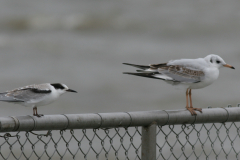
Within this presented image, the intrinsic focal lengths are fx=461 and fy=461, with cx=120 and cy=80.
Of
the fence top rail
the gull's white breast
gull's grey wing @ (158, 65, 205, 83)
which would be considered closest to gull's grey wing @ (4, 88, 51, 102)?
the fence top rail

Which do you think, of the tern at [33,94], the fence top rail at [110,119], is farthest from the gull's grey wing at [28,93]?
the fence top rail at [110,119]

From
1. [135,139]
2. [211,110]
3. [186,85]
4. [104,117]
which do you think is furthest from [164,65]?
[135,139]

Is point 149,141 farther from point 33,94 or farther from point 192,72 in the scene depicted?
point 192,72

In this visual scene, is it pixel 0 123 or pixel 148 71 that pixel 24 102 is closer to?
pixel 0 123

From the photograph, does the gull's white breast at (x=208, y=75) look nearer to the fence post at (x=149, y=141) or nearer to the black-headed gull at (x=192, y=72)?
the black-headed gull at (x=192, y=72)

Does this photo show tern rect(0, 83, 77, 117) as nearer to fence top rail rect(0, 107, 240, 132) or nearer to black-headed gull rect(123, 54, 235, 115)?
fence top rail rect(0, 107, 240, 132)

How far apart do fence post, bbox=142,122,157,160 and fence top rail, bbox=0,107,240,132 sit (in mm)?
45

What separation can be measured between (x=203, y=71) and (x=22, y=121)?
2.75 m

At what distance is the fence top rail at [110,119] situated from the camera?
2.71 m

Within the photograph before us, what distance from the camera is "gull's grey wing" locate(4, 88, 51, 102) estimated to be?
370cm

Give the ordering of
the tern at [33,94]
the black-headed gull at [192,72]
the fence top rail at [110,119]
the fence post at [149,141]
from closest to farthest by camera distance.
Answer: the fence top rail at [110,119], the fence post at [149,141], the tern at [33,94], the black-headed gull at [192,72]

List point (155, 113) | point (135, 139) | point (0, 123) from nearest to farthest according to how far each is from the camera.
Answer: point (0, 123), point (155, 113), point (135, 139)

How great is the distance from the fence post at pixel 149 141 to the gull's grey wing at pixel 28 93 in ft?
3.33

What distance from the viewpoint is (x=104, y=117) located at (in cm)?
300
